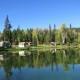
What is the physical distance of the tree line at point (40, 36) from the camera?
148 m

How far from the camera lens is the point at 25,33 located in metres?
162

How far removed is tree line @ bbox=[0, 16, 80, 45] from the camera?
148 meters

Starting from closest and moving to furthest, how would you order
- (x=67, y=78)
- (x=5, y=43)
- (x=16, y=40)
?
(x=67, y=78) → (x=5, y=43) → (x=16, y=40)

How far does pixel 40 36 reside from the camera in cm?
16612

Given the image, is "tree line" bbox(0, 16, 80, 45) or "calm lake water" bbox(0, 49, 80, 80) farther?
"tree line" bbox(0, 16, 80, 45)

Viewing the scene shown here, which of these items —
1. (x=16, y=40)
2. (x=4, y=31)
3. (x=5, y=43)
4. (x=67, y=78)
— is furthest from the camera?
(x=16, y=40)

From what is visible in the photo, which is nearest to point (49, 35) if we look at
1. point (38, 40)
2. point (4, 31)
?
point (38, 40)

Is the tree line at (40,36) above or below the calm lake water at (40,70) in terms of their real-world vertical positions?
above

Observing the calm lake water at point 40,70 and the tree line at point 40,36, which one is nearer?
the calm lake water at point 40,70

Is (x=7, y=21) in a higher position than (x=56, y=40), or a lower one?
higher

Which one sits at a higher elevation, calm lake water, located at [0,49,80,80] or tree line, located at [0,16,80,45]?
tree line, located at [0,16,80,45]

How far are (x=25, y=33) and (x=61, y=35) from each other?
79.6ft

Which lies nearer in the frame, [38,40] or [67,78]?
[67,78]

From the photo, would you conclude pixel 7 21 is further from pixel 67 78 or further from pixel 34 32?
pixel 67 78
